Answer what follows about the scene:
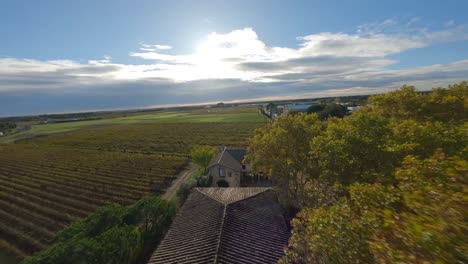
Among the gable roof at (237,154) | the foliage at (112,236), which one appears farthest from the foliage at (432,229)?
the gable roof at (237,154)

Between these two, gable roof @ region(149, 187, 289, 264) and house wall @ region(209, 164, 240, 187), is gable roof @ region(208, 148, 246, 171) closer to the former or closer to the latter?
house wall @ region(209, 164, 240, 187)

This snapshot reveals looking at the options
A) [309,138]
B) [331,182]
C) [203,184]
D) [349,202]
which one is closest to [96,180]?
[203,184]

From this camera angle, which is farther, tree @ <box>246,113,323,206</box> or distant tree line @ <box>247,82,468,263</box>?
tree @ <box>246,113,323,206</box>

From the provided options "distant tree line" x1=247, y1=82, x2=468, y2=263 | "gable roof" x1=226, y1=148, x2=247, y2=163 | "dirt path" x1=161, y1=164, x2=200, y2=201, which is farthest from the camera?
"gable roof" x1=226, y1=148, x2=247, y2=163

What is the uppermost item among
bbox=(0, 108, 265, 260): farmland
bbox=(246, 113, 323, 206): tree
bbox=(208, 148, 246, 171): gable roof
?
bbox=(246, 113, 323, 206): tree

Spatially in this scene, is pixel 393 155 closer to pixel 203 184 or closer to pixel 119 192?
pixel 203 184

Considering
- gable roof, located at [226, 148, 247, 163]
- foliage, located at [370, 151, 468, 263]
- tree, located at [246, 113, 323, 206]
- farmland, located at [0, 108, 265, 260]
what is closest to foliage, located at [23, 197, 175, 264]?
farmland, located at [0, 108, 265, 260]

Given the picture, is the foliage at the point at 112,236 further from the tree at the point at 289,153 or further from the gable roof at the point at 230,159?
the gable roof at the point at 230,159

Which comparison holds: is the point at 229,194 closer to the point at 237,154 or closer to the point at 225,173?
the point at 225,173
